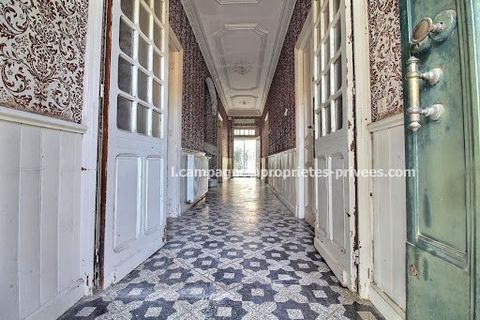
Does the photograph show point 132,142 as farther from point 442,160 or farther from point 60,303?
point 442,160

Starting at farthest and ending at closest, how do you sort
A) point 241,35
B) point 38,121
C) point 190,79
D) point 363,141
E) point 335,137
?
point 241,35 → point 190,79 → point 335,137 → point 363,141 → point 38,121

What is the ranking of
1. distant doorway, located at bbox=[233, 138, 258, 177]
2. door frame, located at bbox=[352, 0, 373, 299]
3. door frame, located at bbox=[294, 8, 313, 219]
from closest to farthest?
door frame, located at bbox=[352, 0, 373, 299] < door frame, located at bbox=[294, 8, 313, 219] < distant doorway, located at bbox=[233, 138, 258, 177]

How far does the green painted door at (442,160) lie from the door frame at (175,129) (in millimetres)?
2922

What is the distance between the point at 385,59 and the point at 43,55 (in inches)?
59.9

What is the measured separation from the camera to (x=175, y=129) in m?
3.31

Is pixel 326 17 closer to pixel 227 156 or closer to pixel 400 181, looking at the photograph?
pixel 400 181

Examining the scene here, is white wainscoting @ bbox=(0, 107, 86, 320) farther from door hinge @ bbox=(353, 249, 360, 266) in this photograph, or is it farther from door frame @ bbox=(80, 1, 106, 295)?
door hinge @ bbox=(353, 249, 360, 266)

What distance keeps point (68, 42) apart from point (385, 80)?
5.01 feet

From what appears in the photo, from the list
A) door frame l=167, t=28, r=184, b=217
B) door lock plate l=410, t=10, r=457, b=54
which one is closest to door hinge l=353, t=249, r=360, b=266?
door lock plate l=410, t=10, r=457, b=54

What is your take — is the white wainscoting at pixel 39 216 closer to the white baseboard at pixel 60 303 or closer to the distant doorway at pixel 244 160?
the white baseboard at pixel 60 303

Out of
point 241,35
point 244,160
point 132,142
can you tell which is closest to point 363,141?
point 132,142

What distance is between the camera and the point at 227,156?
36.6 feet

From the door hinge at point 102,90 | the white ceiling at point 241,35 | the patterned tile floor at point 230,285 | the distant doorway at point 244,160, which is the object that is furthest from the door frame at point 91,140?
the distant doorway at point 244,160

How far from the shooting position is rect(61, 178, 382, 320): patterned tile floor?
45.5 inches
